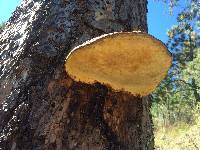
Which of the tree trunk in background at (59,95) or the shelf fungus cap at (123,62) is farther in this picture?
the tree trunk in background at (59,95)

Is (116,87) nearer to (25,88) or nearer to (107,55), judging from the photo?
(107,55)

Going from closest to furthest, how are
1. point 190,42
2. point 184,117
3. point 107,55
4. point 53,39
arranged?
point 107,55
point 53,39
point 190,42
point 184,117

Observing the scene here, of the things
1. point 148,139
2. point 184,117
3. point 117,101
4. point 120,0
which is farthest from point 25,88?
point 184,117

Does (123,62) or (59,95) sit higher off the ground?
(123,62)

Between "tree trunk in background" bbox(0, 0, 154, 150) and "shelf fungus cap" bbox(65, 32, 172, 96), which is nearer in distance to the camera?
"shelf fungus cap" bbox(65, 32, 172, 96)
